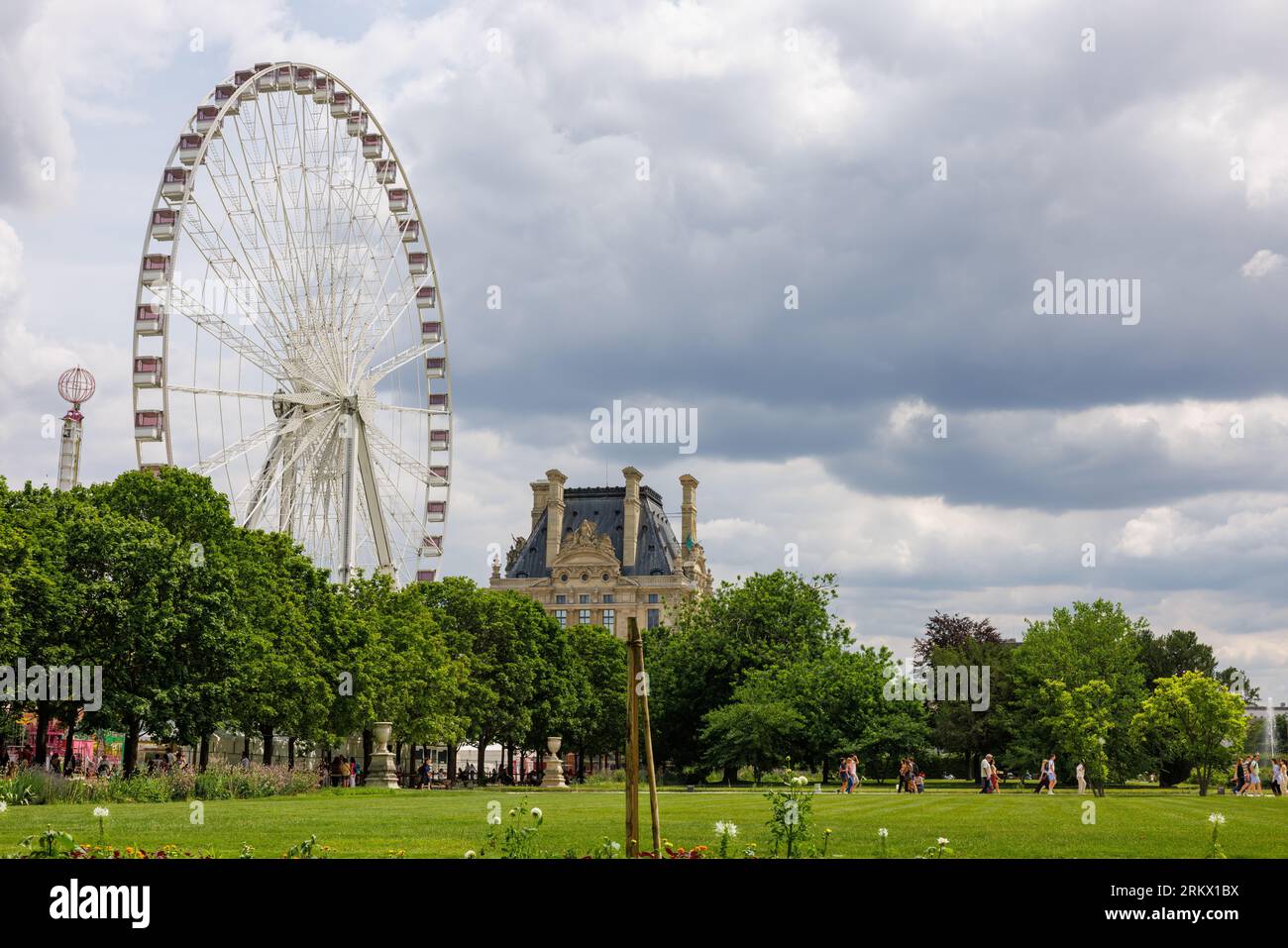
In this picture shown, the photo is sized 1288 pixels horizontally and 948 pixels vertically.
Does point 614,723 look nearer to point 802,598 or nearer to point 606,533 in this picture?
point 802,598

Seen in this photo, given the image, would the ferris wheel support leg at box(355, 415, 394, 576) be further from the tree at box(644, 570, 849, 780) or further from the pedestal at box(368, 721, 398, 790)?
the tree at box(644, 570, 849, 780)

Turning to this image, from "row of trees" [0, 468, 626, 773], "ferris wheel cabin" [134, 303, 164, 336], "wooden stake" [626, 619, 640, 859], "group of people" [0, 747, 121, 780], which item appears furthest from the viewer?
"ferris wheel cabin" [134, 303, 164, 336]

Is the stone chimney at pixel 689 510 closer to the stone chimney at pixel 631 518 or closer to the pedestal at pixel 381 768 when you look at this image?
the stone chimney at pixel 631 518

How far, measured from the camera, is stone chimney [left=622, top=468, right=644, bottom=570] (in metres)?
172

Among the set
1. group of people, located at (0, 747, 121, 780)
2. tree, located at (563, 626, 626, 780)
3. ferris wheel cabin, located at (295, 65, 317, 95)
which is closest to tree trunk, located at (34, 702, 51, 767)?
group of people, located at (0, 747, 121, 780)

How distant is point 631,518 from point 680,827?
148128 millimetres

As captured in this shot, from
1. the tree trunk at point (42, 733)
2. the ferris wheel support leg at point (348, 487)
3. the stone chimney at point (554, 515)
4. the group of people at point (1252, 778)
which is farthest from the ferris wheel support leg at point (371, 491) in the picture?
the stone chimney at point (554, 515)

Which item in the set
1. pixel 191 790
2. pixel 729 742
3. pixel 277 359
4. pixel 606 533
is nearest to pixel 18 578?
pixel 191 790

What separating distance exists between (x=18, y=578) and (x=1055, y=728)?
4638 centimetres

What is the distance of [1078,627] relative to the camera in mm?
81188

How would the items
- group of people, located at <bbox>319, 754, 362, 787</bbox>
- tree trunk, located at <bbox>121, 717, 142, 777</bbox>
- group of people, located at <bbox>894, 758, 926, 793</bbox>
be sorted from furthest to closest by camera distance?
1. group of people, located at <bbox>894, 758, 926, 793</bbox>
2. group of people, located at <bbox>319, 754, 362, 787</bbox>
3. tree trunk, located at <bbox>121, 717, 142, 777</bbox>

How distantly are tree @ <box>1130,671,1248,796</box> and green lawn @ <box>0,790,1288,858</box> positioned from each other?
Result: 19.3 m

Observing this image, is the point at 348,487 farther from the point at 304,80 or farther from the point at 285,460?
the point at 304,80

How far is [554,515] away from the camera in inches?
6796
